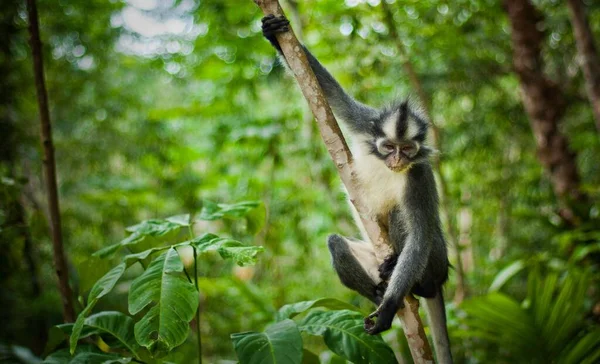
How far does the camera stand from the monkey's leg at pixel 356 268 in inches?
118

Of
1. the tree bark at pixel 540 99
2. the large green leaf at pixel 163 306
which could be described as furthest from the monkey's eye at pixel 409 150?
the tree bark at pixel 540 99

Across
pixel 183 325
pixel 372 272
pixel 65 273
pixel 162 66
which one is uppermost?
pixel 162 66

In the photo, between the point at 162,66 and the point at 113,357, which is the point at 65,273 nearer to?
the point at 113,357

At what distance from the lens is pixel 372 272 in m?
3.07

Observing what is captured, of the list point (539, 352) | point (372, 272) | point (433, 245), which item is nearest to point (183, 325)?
point (372, 272)

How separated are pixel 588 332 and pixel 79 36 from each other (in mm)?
5546

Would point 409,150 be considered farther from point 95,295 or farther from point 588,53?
point 588,53

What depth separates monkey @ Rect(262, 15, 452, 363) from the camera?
2877 millimetres

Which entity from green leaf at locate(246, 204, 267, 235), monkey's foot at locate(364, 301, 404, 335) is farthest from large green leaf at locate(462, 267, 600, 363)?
green leaf at locate(246, 204, 267, 235)

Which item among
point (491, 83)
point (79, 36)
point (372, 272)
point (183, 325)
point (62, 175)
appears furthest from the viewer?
point (62, 175)

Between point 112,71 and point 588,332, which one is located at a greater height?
point 112,71

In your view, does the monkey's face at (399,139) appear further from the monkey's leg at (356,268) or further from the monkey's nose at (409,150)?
the monkey's leg at (356,268)

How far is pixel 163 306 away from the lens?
173 centimetres

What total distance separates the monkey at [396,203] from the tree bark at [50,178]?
129cm
